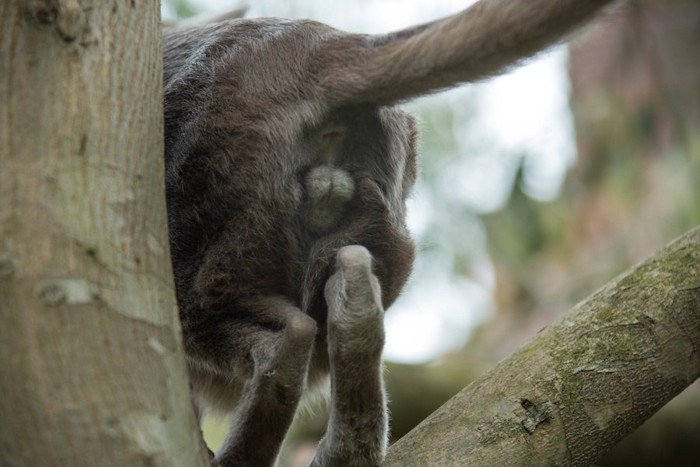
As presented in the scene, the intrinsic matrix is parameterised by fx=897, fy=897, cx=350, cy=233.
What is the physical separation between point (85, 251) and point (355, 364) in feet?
3.31

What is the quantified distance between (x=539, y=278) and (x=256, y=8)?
6435 mm

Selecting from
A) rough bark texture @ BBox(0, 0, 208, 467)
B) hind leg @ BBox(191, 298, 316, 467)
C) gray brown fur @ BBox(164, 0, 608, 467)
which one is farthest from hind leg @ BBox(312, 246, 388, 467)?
rough bark texture @ BBox(0, 0, 208, 467)

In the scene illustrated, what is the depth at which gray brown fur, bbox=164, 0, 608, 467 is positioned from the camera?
9.34 ft

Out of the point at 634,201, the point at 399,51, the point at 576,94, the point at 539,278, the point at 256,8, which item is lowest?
the point at 539,278

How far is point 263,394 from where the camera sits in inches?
112

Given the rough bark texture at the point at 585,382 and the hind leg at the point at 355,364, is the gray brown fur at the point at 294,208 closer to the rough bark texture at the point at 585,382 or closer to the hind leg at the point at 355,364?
the hind leg at the point at 355,364

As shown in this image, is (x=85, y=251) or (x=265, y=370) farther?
(x=265, y=370)

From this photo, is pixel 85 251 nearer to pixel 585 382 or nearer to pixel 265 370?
pixel 265 370

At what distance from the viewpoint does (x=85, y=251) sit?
219 centimetres

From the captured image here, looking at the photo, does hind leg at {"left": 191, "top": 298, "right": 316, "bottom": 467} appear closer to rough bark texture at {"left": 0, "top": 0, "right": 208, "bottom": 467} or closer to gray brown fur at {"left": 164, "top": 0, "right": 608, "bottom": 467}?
gray brown fur at {"left": 164, "top": 0, "right": 608, "bottom": 467}

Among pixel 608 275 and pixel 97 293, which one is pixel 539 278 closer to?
pixel 608 275

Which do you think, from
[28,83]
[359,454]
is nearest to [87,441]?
[28,83]

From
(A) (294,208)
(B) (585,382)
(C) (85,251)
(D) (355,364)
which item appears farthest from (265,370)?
(B) (585,382)

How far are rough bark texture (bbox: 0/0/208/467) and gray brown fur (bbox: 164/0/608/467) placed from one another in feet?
1.97
